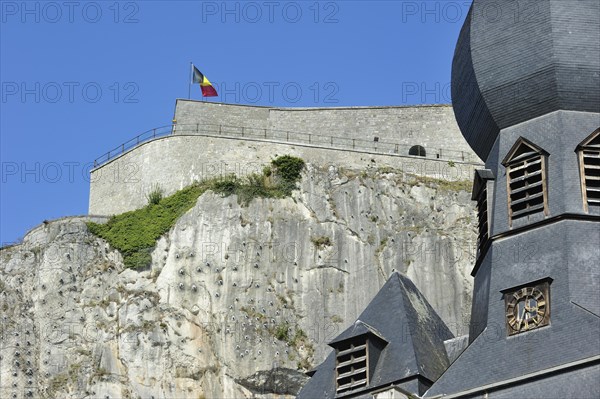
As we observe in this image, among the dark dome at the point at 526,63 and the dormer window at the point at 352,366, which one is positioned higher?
the dark dome at the point at 526,63

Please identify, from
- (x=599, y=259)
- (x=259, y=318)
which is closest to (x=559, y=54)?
(x=599, y=259)

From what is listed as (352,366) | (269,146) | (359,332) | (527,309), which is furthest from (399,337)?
(269,146)

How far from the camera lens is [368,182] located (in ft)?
121

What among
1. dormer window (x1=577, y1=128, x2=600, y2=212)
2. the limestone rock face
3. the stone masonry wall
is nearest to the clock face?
dormer window (x1=577, y1=128, x2=600, y2=212)

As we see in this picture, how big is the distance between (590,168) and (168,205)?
1903 centimetres

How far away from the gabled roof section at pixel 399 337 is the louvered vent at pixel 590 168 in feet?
8.42

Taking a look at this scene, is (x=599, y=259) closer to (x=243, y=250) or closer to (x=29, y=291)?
(x=243, y=250)

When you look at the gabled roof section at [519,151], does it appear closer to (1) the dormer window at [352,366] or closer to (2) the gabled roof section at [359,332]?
(2) the gabled roof section at [359,332]

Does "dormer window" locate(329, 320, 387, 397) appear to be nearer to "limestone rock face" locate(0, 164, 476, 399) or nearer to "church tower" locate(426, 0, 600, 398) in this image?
"church tower" locate(426, 0, 600, 398)

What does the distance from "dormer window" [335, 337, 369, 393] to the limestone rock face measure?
47.4 feet

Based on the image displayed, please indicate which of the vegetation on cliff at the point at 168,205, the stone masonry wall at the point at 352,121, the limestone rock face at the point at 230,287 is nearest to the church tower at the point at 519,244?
the limestone rock face at the point at 230,287

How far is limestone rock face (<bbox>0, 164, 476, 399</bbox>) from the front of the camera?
33.3m

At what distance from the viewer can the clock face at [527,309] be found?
57.1ft

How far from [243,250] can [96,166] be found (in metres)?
5.85
